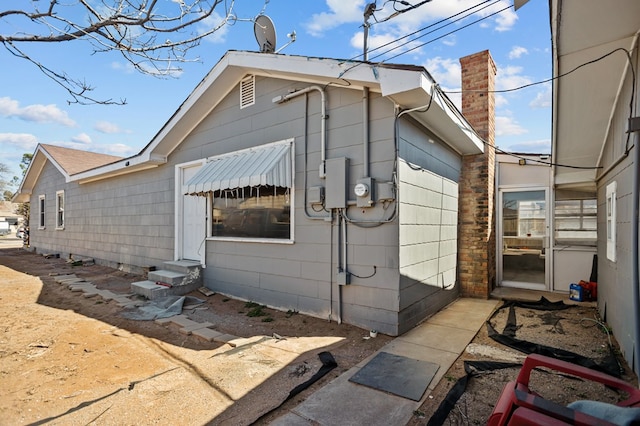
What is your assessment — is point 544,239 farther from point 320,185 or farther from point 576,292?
point 320,185

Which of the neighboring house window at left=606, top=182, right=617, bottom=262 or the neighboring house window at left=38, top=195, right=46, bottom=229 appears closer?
the neighboring house window at left=606, top=182, right=617, bottom=262

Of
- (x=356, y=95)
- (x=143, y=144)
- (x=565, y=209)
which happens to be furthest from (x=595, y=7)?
(x=143, y=144)

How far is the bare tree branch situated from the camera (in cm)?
293

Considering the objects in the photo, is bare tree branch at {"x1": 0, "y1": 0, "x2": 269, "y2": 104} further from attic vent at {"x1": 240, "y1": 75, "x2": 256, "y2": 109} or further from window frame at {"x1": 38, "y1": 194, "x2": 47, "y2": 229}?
window frame at {"x1": 38, "y1": 194, "x2": 47, "y2": 229}

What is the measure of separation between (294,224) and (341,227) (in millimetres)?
942

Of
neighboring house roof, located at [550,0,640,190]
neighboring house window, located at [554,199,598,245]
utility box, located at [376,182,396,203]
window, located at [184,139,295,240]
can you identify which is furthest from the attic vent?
neighboring house window, located at [554,199,598,245]

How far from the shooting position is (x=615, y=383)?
2.07m

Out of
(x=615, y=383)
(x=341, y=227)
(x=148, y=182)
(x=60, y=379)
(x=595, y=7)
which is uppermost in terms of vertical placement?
(x=595, y=7)

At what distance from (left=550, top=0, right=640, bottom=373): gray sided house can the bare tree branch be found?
3094mm

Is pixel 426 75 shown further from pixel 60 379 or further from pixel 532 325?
pixel 60 379

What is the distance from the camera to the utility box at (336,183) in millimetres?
4805

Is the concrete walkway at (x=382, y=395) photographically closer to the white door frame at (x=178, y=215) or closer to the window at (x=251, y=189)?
the window at (x=251, y=189)

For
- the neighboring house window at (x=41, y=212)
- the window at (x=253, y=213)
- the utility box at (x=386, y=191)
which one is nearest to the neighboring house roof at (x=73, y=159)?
the neighboring house window at (x=41, y=212)

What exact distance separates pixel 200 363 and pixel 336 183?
284 centimetres
